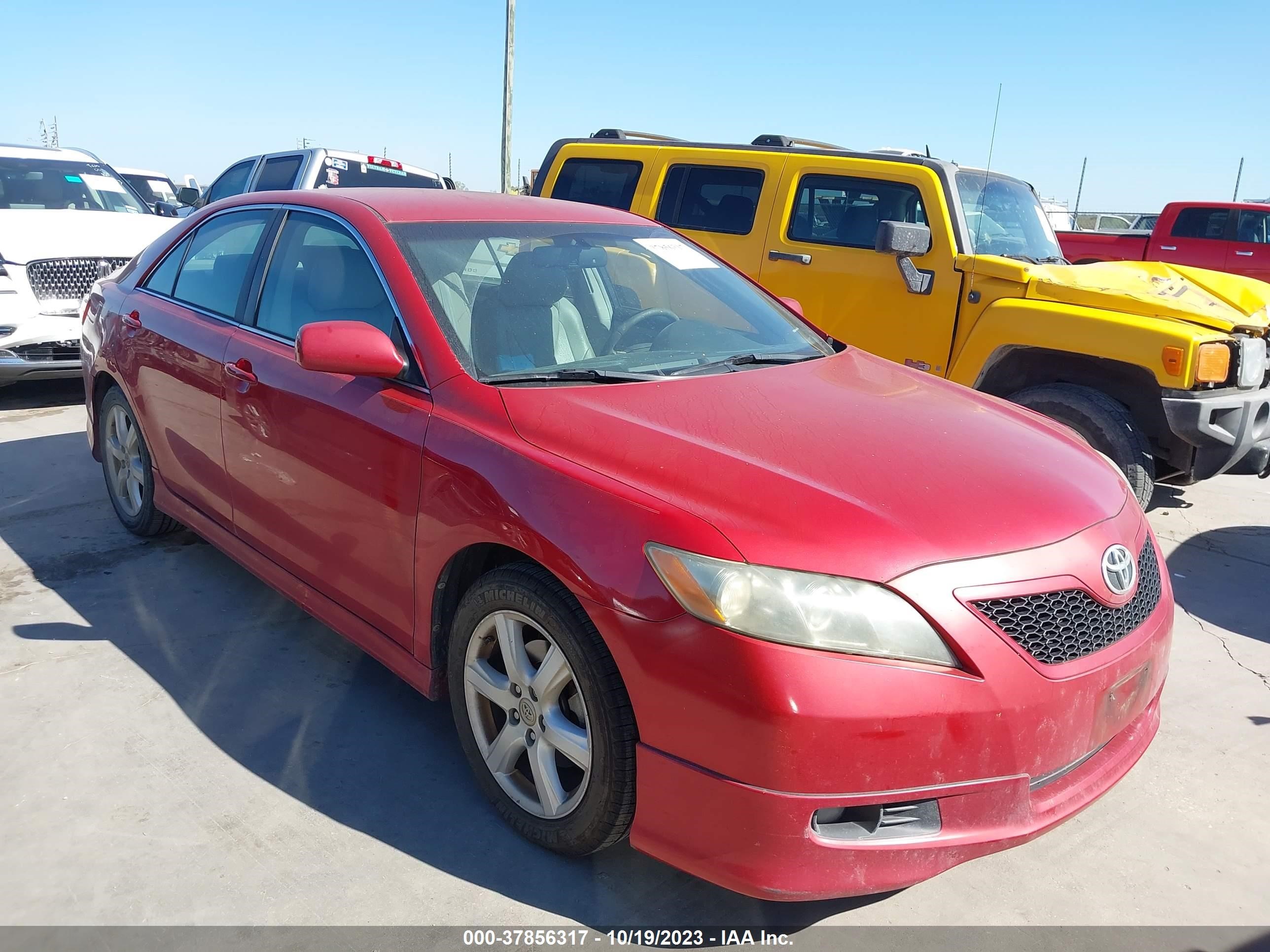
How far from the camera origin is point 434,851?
2594 mm

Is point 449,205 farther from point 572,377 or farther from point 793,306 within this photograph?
point 793,306

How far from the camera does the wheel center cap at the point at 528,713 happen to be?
251 cm

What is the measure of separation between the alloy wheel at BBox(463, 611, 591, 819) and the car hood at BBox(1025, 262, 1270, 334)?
12.9 ft

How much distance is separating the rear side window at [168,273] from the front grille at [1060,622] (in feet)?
11.9

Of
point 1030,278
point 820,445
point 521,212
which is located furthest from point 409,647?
point 1030,278

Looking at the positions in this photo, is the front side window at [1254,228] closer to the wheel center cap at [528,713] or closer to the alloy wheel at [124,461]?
the alloy wheel at [124,461]

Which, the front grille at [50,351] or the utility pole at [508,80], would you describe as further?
the utility pole at [508,80]

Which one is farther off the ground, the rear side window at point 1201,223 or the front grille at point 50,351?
the rear side window at point 1201,223

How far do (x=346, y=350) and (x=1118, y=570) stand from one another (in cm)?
211

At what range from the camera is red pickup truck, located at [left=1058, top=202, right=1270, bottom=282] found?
13.3m

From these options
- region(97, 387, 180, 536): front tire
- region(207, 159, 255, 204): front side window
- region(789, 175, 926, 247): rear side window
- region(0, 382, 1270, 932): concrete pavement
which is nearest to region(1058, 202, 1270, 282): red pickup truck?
region(789, 175, 926, 247): rear side window

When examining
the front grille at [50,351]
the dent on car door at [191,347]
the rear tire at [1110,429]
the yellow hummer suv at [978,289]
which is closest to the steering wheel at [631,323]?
the yellow hummer suv at [978,289]

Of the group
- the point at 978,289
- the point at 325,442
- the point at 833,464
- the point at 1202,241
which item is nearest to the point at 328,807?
the point at 325,442

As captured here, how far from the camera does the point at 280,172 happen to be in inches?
412
